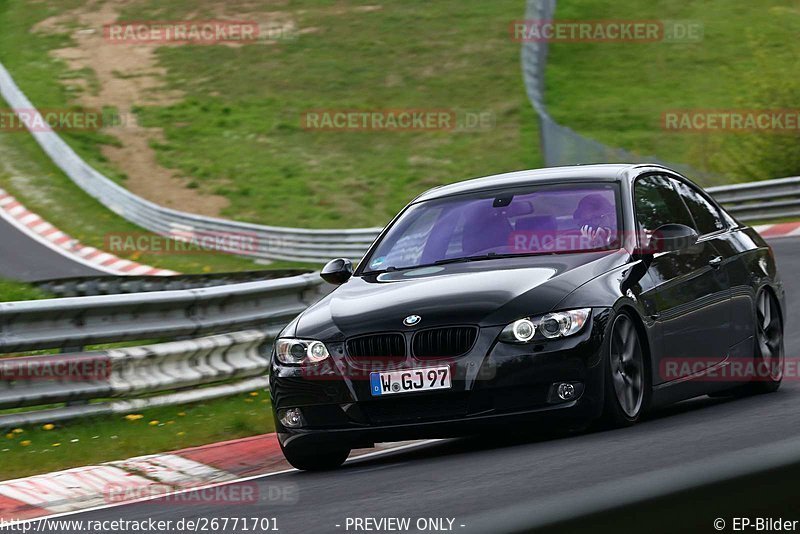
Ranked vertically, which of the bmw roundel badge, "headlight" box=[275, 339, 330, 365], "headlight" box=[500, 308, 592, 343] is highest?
the bmw roundel badge

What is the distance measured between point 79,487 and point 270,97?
33.1 meters

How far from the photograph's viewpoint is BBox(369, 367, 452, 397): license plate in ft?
22.2

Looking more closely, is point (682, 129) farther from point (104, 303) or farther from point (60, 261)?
point (104, 303)

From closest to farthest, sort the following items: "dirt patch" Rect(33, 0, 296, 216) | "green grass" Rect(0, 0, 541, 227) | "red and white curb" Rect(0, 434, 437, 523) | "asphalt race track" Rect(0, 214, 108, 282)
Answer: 1. "red and white curb" Rect(0, 434, 437, 523)
2. "asphalt race track" Rect(0, 214, 108, 282)
3. "dirt patch" Rect(33, 0, 296, 216)
4. "green grass" Rect(0, 0, 541, 227)

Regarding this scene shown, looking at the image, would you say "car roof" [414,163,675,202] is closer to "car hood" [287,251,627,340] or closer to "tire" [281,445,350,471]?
"car hood" [287,251,627,340]

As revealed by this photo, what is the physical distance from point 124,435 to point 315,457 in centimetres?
174

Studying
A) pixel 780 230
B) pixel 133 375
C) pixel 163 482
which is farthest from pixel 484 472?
pixel 780 230

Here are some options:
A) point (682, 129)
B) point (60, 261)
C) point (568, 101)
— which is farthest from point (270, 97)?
point (60, 261)

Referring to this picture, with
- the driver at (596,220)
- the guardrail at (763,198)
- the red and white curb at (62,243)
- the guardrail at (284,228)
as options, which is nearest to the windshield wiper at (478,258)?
the driver at (596,220)

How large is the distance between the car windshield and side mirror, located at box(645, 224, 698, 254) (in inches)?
8.4

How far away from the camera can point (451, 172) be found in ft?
107

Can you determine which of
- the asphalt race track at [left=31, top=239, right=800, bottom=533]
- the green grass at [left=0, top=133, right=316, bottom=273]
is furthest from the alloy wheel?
the green grass at [left=0, top=133, right=316, bottom=273]

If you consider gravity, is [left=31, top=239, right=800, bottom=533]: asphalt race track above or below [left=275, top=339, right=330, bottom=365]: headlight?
below

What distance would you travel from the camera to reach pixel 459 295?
6.99 metres
